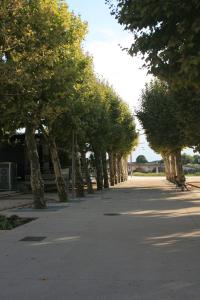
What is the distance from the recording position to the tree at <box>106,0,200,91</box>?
10.0m

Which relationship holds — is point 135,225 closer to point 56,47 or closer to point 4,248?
point 4,248

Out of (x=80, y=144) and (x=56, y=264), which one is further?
(x=80, y=144)

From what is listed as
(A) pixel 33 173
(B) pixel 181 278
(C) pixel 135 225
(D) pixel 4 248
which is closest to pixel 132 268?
(B) pixel 181 278

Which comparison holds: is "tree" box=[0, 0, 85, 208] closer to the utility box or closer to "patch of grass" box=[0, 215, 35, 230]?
"patch of grass" box=[0, 215, 35, 230]

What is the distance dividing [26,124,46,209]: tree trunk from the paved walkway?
5742 mm

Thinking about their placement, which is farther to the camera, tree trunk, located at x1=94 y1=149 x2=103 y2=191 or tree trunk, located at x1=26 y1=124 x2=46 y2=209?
tree trunk, located at x1=94 y1=149 x2=103 y2=191

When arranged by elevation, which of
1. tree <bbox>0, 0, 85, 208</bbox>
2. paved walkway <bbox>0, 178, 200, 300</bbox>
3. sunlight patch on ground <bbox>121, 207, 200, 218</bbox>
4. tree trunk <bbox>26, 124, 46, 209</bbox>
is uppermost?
tree <bbox>0, 0, 85, 208</bbox>

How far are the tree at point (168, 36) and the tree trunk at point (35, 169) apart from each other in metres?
11.7

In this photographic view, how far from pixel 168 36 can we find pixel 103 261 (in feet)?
14.7

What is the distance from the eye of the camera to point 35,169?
74.5 feet

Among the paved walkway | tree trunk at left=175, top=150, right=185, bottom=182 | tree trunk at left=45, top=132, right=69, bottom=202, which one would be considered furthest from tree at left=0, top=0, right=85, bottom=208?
tree trunk at left=175, top=150, right=185, bottom=182

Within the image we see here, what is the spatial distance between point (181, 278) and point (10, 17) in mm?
10696

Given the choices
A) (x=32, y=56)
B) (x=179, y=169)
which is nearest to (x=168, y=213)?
(x=32, y=56)

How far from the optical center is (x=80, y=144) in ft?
122
